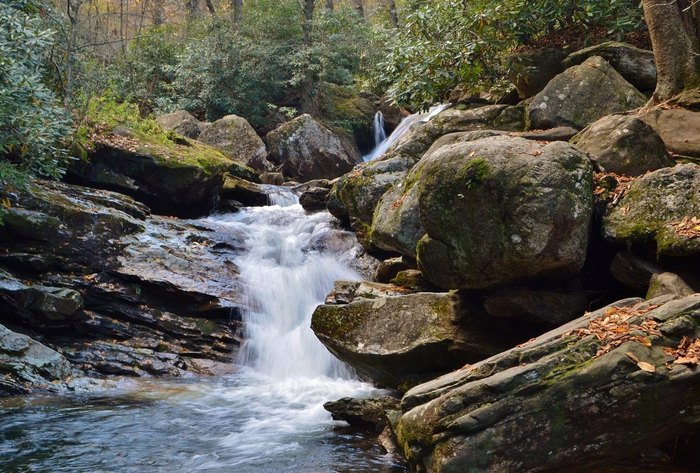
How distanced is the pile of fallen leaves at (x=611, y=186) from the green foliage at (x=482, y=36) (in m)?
5.75

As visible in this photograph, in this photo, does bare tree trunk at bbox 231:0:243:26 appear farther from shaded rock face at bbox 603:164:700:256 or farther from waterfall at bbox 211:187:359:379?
shaded rock face at bbox 603:164:700:256

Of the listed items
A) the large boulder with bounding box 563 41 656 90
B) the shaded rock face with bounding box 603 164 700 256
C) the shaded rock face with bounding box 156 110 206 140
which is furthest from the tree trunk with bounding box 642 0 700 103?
the shaded rock face with bounding box 156 110 206 140

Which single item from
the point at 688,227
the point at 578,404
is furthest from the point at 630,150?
the point at 578,404

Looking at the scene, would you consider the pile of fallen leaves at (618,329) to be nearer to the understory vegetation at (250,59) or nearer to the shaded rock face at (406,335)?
the shaded rock face at (406,335)

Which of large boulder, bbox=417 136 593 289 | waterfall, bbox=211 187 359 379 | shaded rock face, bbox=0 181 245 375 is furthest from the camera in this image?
waterfall, bbox=211 187 359 379

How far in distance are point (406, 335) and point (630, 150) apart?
3.13 m

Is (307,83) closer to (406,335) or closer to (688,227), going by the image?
(406,335)

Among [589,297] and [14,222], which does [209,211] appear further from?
[589,297]

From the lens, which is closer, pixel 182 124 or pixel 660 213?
pixel 660 213

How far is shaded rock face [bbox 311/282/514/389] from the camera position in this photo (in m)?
6.75

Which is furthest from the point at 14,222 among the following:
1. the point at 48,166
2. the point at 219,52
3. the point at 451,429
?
the point at 219,52

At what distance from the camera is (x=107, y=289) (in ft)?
33.3

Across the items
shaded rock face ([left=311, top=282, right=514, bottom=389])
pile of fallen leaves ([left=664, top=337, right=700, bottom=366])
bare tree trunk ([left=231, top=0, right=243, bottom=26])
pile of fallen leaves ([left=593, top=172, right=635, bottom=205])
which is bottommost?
shaded rock face ([left=311, top=282, right=514, bottom=389])

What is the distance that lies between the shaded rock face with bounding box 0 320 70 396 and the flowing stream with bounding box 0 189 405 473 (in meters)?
0.39
